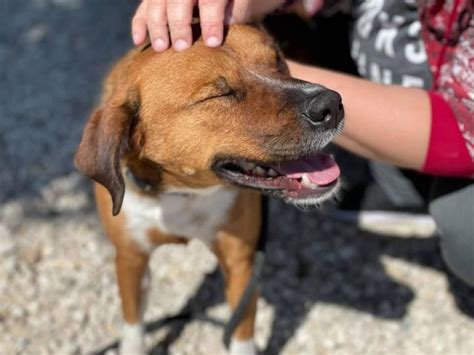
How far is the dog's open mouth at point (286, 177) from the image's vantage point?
240cm

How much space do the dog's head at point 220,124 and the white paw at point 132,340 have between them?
0.75 m

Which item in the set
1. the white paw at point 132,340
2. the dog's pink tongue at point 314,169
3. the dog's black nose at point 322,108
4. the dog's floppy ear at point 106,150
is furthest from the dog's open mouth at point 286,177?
the white paw at point 132,340

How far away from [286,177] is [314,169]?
99 mm

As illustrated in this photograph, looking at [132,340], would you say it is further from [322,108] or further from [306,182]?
[322,108]

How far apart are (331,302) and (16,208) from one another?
1.55 meters

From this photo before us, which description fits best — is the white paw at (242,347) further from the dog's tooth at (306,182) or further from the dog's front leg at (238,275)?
the dog's tooth at (306,182)

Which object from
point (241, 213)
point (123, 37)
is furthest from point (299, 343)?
point (123, 37)

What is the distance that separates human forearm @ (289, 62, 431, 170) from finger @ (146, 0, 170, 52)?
0.52 meters

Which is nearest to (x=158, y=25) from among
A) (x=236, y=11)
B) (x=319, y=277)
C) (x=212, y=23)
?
(x=212, y=23)

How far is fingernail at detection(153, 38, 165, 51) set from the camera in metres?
2.40

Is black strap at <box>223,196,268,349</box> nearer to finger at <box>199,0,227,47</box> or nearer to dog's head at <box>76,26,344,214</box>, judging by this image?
dog's head at <box>76,26,344,214</box>

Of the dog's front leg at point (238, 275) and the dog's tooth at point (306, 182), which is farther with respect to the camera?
the dog's front leg at point (238, 275)

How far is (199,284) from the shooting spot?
3371mm

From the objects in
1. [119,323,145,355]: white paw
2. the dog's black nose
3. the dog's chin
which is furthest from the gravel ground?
the dog's black nose
